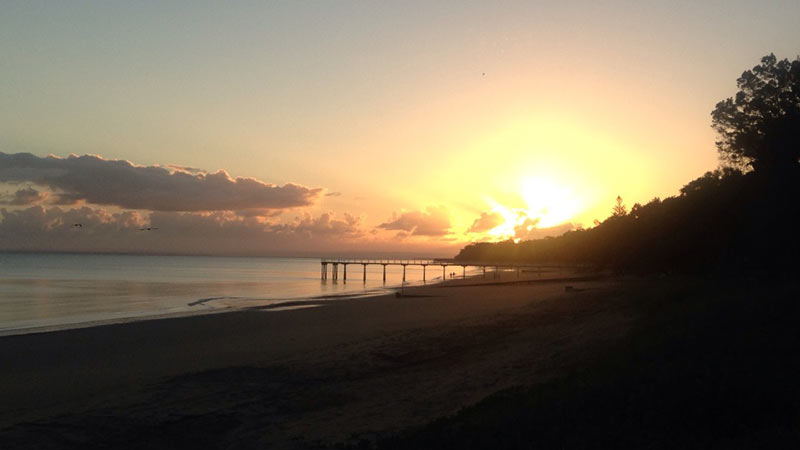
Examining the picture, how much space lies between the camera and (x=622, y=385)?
8.45m

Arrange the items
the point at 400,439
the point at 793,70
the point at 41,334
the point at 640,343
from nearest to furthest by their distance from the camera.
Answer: the point at 400,439, the point at 640,343, the point at 41,334, the point at 793,70

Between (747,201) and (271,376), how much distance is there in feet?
99.3

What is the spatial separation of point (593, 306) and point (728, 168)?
72.7 feet

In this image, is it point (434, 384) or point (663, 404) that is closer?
point (663, 404)

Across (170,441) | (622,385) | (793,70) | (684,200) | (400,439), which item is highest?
(793,70)

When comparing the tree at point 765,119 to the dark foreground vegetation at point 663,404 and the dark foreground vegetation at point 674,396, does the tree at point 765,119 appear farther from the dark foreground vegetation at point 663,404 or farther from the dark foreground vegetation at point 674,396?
the dark foreground vegetation at point 663,404

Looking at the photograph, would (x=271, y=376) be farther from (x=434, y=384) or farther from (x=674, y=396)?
(x=674, y=396)

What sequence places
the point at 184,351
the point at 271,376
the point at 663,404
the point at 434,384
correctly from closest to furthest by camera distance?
the point at 663,404, the point at 434,384, the point at 271,376, the point at 184,351

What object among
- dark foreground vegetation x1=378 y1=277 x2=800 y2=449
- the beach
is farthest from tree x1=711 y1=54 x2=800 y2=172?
dark foreground vegetation x1=378 y1=277 x2=800 y2=449

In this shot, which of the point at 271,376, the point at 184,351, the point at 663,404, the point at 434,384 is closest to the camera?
the point at 663,404

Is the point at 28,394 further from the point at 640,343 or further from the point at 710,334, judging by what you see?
the point at 710,334

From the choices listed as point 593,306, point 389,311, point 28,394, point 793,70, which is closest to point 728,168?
point 793,70

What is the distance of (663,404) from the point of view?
754 centimetres

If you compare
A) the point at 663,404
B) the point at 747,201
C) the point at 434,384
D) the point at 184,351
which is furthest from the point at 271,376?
the point at 747,201
